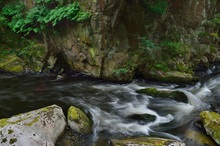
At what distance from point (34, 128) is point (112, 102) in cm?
343

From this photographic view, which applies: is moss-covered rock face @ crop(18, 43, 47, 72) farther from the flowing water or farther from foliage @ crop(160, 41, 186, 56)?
foliage @ crop(160, 41, 186, 56)

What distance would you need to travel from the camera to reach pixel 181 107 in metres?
7.60

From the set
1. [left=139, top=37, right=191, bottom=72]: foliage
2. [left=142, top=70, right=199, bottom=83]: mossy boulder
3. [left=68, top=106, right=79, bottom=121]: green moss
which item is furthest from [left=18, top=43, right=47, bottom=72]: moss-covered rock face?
[left=68, top=106, right=79, bottom=121]: green moss

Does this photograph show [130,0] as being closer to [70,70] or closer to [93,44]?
[93,44]

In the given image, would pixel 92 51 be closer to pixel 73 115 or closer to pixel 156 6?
pixel 156 6

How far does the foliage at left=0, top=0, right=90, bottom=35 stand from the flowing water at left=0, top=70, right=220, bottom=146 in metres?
2.38

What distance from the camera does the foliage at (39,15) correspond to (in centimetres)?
886

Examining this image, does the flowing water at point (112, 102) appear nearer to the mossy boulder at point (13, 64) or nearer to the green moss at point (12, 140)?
the mossy boulder at point (13, 64)

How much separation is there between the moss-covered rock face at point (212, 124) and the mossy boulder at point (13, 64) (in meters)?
7.86

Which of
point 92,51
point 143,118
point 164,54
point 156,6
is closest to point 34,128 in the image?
point 143,118

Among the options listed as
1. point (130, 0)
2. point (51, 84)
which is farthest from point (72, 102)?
point (130, 0)

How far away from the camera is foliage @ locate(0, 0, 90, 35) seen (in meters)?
8.86

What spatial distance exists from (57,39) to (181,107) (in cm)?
609

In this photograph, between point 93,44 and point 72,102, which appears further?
point 93,44
